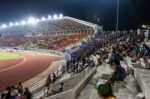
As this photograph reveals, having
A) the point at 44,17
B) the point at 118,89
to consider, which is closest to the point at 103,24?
the point at 44,17

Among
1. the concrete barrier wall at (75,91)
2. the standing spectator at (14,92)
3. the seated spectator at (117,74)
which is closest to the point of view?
the seated spectator at (117,74)

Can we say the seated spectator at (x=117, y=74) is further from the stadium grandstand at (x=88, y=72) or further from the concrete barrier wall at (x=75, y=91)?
the concrete barrier wall at (x=75, y=91)

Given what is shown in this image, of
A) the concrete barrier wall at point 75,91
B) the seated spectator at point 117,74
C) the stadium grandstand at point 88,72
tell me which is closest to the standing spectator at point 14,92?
the stadium grandstand at point 88,72

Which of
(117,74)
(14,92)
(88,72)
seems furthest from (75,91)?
(14,92)

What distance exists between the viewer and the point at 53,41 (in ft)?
163

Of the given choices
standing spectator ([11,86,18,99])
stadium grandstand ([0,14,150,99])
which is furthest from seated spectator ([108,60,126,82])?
standing spectator ([11,86,18,99])

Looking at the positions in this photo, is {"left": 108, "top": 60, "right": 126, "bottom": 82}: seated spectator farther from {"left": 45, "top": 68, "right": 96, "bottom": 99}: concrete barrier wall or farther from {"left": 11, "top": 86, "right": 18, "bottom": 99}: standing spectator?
{"left": 11, "top": 86, "right": 18, "bottom": 99}: standing spectator

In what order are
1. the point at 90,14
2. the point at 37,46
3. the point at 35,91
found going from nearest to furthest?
1. the point at 35,91
2. the point at 37,46
3. the point at 90,14

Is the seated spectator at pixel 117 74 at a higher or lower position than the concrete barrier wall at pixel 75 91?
higher

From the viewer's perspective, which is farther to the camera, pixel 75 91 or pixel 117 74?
pixel 75 91

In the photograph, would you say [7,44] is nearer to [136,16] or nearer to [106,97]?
[136,16]

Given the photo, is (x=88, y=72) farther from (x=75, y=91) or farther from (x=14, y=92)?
(x=14, y=92)

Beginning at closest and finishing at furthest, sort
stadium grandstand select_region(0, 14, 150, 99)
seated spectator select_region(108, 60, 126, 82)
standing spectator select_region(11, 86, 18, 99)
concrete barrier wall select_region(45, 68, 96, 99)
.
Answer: seated spectator select_region(108, 60, 126, 82) < stadium grandstand select_region(0, 14, 150, 99) < concrete barrier wall select_region(45, 68, 96, 99) < standing spectator select_region(11, 86, 18, 99)

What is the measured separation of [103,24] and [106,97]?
51809mm
